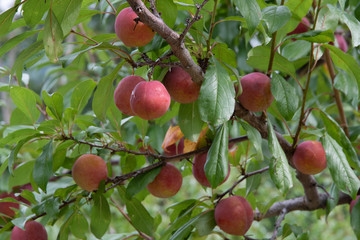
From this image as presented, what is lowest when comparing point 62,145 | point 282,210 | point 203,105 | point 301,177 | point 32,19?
point 282,210

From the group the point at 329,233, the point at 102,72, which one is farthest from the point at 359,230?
the point at 329,233

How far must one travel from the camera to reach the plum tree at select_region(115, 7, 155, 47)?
25.4 inches

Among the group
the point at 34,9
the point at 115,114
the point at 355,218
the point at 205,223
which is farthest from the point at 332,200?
the point at 34,9

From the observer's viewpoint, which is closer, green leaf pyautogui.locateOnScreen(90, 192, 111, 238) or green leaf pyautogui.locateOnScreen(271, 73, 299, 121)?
green leaf pyautogui.locateOnScreen(271, 73, 299, 121)

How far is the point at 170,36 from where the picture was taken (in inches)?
24.4

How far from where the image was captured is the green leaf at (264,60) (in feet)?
2.61

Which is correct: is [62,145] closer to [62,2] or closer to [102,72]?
[62,2]

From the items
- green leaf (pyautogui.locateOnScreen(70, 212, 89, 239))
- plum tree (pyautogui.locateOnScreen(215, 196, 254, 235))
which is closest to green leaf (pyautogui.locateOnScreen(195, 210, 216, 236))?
plum tree (pyautogui.locateOnScreen(215, 196, 254, 235))

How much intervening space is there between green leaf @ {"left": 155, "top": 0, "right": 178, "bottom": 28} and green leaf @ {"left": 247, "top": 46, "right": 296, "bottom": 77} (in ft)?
0.55

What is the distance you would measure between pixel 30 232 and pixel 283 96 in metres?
0.55

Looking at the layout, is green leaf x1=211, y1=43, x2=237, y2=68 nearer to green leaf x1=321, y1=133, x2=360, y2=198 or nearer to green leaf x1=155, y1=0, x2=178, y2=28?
green leaf x1=155, y1=0, x2=178, y2=28

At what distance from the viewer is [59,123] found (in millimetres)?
818

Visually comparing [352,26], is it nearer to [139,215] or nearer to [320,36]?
[320,36]

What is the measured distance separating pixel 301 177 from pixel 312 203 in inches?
4.6
